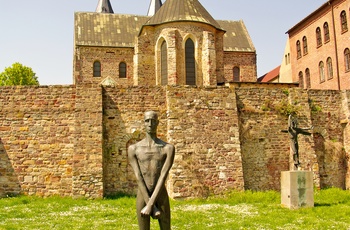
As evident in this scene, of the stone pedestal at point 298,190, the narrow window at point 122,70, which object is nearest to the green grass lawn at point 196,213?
the stone pedestal at point 298,190

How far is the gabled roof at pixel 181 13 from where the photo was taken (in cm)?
2453

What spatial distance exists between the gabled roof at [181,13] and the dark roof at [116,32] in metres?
7.23

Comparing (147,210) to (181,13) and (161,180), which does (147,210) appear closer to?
(161,180)

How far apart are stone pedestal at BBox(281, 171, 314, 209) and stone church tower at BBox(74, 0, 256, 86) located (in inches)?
484

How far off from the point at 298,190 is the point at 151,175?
316 inches

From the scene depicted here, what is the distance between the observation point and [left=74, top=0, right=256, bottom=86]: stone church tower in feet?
79.3

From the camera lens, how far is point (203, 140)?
1510 centimetres

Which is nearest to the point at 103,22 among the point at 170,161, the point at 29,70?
the point at 29,70

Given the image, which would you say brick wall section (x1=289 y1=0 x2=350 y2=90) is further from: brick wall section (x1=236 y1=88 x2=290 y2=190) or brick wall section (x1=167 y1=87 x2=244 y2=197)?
brick wall section (x1=167 y1=87 x2=244 y2=197)

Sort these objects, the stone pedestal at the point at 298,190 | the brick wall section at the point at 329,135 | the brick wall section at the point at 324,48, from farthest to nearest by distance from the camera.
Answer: the brick wall section at the point at 324,48
the brick wall section at the point at 329,135
the stone pedestal at the point at 298,190

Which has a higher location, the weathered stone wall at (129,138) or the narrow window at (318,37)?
the narrow window at (318,37)

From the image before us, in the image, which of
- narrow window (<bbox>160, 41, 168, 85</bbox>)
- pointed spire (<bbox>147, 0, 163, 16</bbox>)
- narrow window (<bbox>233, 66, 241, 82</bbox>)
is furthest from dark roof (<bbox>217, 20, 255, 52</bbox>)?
pointed spire (<bbox>147, 0, 163, 16</bbox>)

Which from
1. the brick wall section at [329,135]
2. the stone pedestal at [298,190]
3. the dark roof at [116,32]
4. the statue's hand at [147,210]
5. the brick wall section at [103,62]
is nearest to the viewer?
the statue's hand at [147,210]

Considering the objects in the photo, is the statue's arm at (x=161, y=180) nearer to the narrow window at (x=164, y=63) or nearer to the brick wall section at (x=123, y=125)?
the brick wall section at (x=123, y=125)
